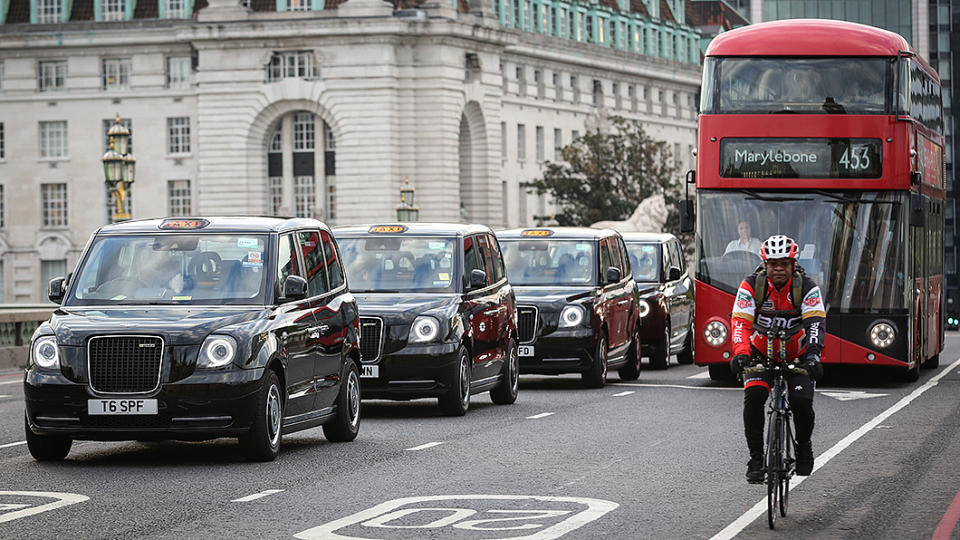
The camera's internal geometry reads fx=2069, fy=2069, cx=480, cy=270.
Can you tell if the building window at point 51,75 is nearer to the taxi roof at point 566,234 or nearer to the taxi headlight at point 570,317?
the taxi roof at point 566,234

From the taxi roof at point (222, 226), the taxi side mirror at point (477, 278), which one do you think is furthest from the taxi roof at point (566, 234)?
the taxi roof at point (222, 226)

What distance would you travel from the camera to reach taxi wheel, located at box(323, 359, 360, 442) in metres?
17.4

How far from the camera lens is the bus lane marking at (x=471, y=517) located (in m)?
11.8

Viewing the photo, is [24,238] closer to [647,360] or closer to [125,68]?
[125,68]

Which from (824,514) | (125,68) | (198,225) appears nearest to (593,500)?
(824,514)

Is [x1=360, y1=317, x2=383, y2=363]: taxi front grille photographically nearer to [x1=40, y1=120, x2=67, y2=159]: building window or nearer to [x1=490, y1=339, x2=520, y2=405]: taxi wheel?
[x1=490, y1=339, x2=520, y2=405]: taxi wheel

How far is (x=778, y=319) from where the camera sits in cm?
1256

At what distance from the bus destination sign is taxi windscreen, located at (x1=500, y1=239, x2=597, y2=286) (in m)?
2.58

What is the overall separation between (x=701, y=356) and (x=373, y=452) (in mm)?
9222

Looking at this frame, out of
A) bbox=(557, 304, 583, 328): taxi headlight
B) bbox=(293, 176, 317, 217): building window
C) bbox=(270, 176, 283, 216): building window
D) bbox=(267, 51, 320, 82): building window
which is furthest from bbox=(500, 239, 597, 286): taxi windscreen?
bbox=(270, 176, 283, 216): building window

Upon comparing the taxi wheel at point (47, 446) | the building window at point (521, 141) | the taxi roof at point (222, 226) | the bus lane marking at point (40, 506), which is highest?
the building window at point (521, 141)

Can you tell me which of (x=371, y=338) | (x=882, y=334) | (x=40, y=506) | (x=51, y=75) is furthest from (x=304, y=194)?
(x=40, y=506)

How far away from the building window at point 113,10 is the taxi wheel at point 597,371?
80.7 meters

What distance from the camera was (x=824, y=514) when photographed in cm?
1269
